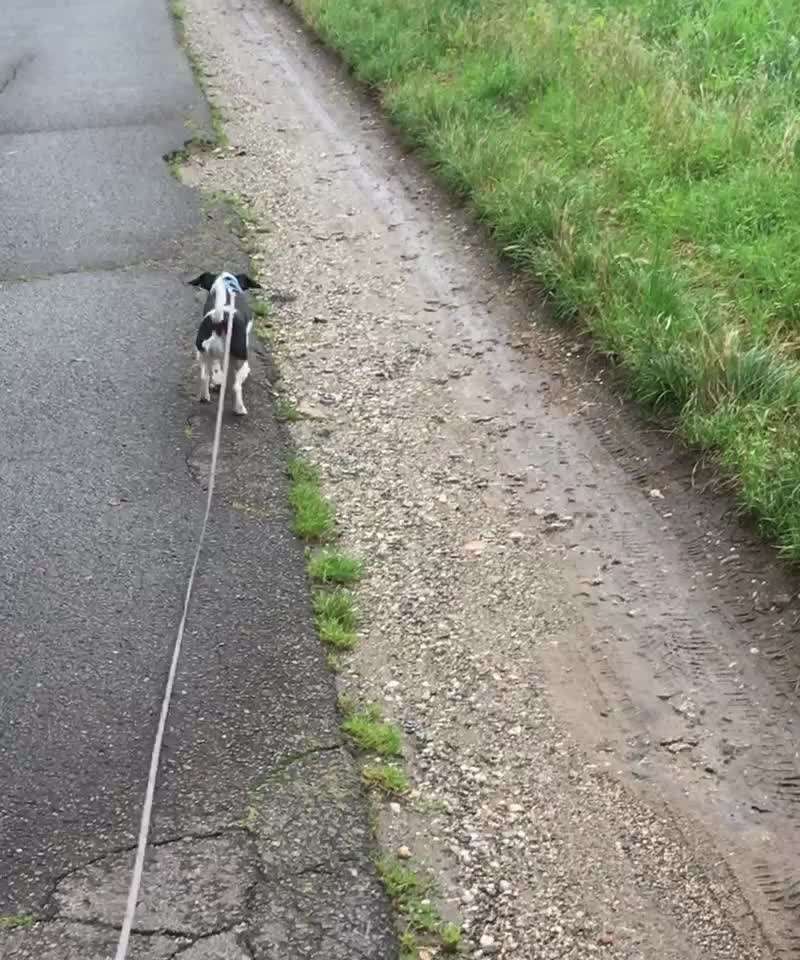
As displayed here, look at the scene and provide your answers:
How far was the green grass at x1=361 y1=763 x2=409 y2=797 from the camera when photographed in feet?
13.0

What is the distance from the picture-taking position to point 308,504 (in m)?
5.52

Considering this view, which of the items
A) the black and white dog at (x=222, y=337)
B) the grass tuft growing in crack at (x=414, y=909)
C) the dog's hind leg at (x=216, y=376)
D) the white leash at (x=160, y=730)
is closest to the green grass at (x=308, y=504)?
the white leash at (x=160, y=730)

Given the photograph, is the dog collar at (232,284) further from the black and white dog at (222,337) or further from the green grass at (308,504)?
the green grass at (308,504)

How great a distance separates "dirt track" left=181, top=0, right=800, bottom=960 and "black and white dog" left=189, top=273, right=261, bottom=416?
0.40m

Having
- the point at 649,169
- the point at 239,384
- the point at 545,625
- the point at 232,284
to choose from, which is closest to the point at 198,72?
the point at 649,169

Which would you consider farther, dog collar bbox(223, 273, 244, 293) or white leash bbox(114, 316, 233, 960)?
dog collar bbox(223, 273, 244, 293)

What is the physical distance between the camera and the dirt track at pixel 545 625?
3652 mm

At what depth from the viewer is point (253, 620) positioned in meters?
4.82

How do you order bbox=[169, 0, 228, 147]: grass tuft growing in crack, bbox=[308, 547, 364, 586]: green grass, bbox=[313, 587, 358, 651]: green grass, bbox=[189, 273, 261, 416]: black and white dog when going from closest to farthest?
1. bbox=[313, 587, 358, 651]: green grass
2. bbox=[308, 547, 364, 586]: green grass
3. bbox=[189, 273, 261, 416]: black and white dog
4. bbox=[169, 0, 228, 147]: grass tuft growing in crack

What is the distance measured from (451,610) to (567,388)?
79.5 inches

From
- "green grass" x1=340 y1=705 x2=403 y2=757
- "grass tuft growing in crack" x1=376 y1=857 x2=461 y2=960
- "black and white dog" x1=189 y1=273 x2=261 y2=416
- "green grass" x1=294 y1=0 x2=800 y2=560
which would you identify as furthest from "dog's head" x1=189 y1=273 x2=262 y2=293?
"grass tuft growing in crack" x1=376 y1=857 x2=461 y2=960

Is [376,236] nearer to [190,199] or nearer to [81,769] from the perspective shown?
[190,199]

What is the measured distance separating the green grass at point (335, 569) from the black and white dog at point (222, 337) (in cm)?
140

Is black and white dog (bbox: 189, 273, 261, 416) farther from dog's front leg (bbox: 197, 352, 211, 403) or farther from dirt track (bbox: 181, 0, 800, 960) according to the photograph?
dirt track (bbox: 181, 0, 800, 960)
